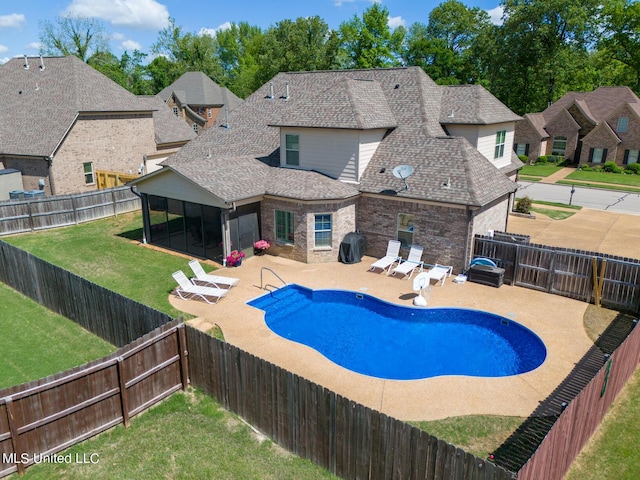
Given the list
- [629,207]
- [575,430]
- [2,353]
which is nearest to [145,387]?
[2,353]

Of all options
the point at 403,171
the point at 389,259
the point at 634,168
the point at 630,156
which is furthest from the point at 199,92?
the point at 389,259

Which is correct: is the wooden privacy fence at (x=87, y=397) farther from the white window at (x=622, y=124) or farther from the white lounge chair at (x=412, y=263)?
the white window at (x=622, y=124)

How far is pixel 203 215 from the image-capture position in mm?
20047

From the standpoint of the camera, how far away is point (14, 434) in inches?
328

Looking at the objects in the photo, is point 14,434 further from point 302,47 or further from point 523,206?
point 302,47

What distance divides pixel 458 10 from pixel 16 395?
75.2m

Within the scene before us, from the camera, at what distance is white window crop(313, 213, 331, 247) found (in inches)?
788

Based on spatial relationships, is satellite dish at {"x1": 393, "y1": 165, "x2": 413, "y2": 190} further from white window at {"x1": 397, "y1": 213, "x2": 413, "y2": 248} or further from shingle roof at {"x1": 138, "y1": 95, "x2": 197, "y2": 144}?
shingle roof at {"x1": 138, "y1": 95, "x2": 197, "y2": 144}

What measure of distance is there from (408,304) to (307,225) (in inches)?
233

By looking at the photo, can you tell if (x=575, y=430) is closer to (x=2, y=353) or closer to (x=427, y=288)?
(x=427, y=288)

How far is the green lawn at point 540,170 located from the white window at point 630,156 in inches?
234

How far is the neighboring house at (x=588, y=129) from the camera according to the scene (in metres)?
45.9

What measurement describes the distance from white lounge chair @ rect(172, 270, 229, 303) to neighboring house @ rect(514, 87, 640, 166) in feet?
147

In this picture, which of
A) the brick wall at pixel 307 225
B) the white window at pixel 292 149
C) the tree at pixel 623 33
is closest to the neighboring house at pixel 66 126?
the white window at pixel 292 149
